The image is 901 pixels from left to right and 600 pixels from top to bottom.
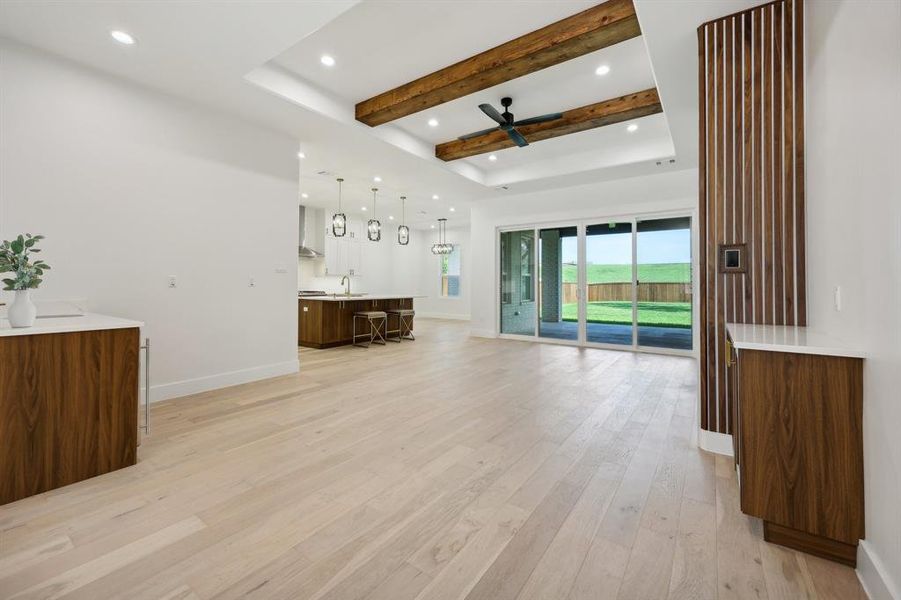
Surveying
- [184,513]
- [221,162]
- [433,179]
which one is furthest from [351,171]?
[184,513]

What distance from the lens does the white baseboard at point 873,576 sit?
1229 millimetres

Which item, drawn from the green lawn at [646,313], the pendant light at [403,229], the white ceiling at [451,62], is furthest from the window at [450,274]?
the white ceiling at [451,62]

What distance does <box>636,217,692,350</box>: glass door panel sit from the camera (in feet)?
20.0

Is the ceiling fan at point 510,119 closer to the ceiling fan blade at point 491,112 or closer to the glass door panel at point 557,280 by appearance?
the ceiling fan blade at point 491,112

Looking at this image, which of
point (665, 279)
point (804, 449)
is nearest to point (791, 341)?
point (804, 449)

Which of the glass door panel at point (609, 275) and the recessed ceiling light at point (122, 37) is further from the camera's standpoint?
the glass door panel at point (609, 275)

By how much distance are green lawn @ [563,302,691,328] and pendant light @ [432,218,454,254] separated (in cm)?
437

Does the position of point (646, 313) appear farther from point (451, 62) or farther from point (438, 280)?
point (438, 280)

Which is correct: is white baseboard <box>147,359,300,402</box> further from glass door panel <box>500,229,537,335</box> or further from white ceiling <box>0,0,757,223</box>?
glass door panel <box>500,229,537,335</box>

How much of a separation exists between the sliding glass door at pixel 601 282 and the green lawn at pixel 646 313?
0.01 m

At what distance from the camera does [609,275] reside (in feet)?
22.2

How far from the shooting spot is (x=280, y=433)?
2.82 meters

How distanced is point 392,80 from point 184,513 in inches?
158

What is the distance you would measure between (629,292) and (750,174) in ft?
14.1
